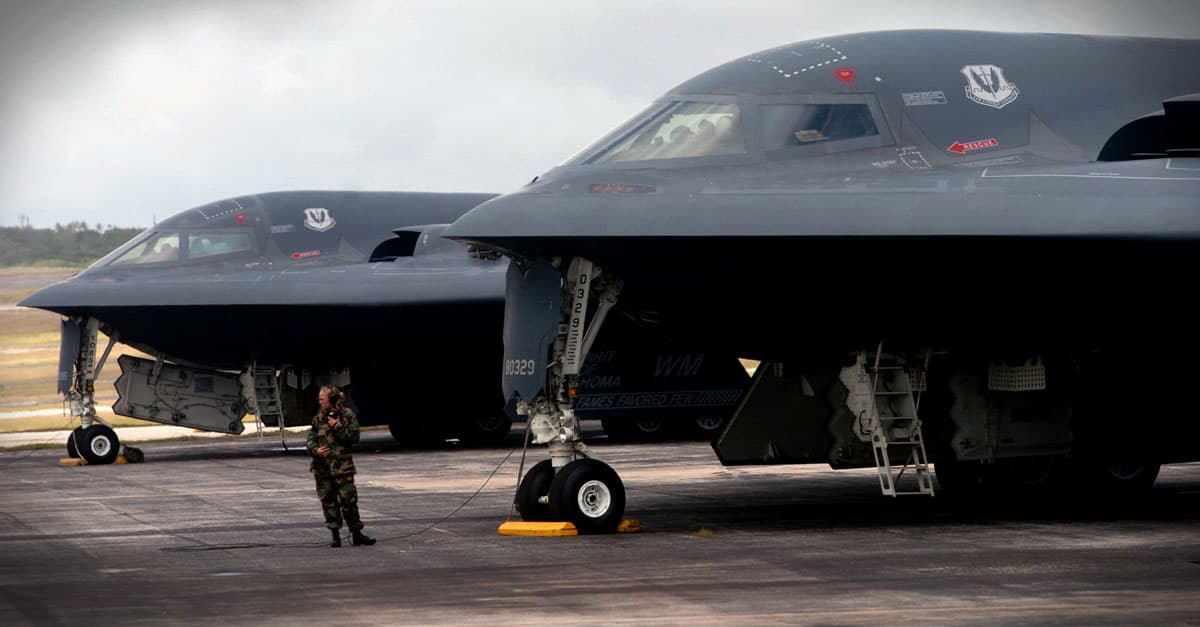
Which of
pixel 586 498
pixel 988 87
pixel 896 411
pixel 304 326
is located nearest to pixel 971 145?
pixel 988 87

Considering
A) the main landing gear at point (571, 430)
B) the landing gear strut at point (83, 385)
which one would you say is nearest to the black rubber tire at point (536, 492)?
the main landing gear at point (571, 430)

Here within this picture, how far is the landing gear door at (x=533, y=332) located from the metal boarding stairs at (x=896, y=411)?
2.96m

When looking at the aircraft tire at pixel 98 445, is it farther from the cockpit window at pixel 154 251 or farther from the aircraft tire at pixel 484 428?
the aircraft tire at pixel 484 428

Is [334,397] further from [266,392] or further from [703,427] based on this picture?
[703,427]

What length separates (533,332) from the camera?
14.0 m

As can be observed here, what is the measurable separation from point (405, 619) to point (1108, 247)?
6.78 metres

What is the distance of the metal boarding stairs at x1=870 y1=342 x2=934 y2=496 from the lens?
14602 millimetres

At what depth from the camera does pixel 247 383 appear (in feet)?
89.6

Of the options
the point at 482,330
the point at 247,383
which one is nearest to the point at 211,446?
the point at 247,383

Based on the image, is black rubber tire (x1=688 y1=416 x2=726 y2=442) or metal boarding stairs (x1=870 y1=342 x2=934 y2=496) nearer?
metal boarding stairs (x1=870 y1=342 x2=934 y2=496)

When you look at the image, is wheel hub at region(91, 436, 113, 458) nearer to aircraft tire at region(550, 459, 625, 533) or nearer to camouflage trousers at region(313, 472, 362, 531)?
camouflage trousers at region(313, 472, 362, 531)

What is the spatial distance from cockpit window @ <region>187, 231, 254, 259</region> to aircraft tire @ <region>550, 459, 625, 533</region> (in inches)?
560

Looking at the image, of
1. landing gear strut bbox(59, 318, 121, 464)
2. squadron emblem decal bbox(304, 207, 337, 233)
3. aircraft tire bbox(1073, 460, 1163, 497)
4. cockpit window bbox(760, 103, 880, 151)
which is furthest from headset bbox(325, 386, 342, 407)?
squadron emblem decal bbox(304, 207, 337, 233)

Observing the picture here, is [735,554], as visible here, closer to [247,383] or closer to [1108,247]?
[1108,247]
